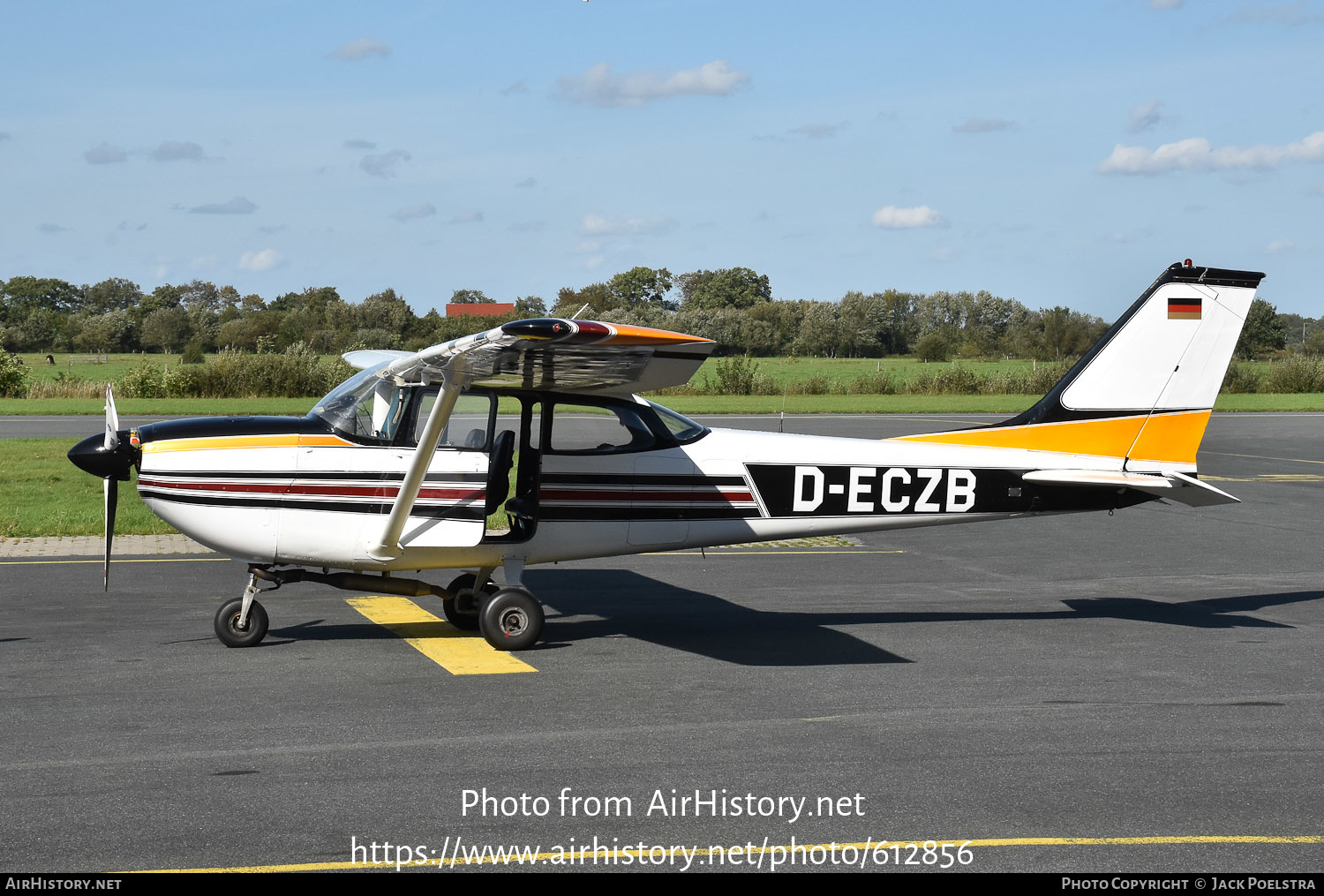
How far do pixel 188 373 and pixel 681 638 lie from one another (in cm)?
3825

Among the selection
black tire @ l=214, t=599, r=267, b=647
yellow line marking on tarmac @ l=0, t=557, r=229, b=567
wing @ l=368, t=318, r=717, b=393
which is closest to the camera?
wing @ l=368, t=318, r=717, b=393

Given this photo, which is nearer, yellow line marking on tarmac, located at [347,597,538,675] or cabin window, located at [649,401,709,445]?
yellow line marking on tarmac, located at [347,597,538,675]

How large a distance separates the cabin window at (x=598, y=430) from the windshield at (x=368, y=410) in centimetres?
122

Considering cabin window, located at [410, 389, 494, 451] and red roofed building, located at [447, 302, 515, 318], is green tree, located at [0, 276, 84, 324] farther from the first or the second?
cabin window, located at [410, 389, 494, 451]

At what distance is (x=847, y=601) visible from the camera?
11.0m

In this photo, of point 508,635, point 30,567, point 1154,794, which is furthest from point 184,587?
Result: point 1154,794

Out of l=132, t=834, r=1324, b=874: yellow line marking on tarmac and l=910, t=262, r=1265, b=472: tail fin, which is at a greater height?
l=910, t=262, r=1265, b=472: tail fin

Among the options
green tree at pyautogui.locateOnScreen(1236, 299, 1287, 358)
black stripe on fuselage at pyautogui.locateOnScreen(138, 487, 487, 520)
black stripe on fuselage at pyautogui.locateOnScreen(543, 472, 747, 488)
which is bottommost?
black stripe on fuselage at pyautogui.locateOnScreen(138, 487, 487, 520)

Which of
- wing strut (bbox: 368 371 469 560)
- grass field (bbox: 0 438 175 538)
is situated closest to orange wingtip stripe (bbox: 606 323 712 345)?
wing strut (bbox: 368 371 469 560)

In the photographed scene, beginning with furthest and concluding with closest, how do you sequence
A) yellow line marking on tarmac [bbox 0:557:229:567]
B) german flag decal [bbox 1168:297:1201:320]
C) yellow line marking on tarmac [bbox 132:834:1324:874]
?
yellow line marking on tarmac [bbox 0:557:229:567]
german flag decal [bbox 1168:297:1201:320]
yellow line marking on tarmac [bbox 132:834:1324:874]

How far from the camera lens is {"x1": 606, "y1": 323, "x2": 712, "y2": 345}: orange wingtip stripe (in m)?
7.21

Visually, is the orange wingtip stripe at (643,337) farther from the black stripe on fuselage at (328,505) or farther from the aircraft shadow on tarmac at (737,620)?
the aircraft shadow on tarmac at (737,620)

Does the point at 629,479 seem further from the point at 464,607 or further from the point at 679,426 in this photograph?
the point at 464,607

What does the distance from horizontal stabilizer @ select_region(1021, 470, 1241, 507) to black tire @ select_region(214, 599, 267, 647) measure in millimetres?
6205
